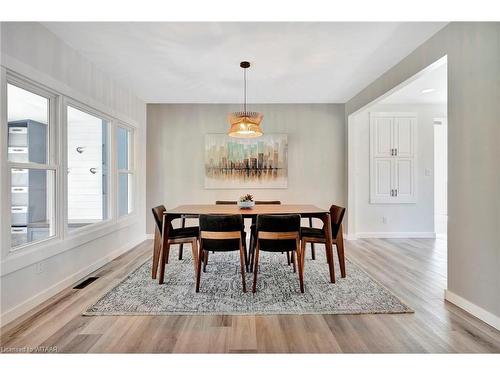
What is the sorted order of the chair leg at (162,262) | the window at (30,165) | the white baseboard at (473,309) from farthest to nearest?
1. the chair leg at (162,262)
2. the window at (30,165)
3. the white baseboard at (473,309)

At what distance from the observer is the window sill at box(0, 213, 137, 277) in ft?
6.85

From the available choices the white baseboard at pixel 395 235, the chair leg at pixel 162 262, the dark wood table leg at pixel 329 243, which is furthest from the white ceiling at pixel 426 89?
the chair leg at pixel 162 262

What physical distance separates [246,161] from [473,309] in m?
3.80

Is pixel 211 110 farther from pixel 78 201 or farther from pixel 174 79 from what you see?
pixel 78 201

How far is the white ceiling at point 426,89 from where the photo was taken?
12.2 feet

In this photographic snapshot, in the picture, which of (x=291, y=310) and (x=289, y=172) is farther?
(x=289, y=172)

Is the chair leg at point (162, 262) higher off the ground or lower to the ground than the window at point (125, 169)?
lower

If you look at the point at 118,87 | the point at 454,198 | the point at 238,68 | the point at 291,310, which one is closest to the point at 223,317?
the point at 291,310

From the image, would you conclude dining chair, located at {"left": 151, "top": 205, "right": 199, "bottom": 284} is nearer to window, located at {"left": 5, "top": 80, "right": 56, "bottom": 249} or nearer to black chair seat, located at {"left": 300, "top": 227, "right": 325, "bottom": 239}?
window, located at {"left": 5, "top": 80, "right": 56, "bottom": 249}

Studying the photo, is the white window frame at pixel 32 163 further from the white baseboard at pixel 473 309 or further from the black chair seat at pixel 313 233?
the white baseboard at pixel 473 309

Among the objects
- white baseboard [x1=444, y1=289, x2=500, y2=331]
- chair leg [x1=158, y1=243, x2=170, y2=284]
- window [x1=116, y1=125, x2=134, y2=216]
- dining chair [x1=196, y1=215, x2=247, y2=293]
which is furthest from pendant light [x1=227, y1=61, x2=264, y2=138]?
white baseboard [x1=444, y1=289, x2=500, y2=331]

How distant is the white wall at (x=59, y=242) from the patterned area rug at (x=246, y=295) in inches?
21.8

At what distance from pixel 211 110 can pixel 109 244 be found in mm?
2934

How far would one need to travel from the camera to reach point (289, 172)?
5.16 metres
